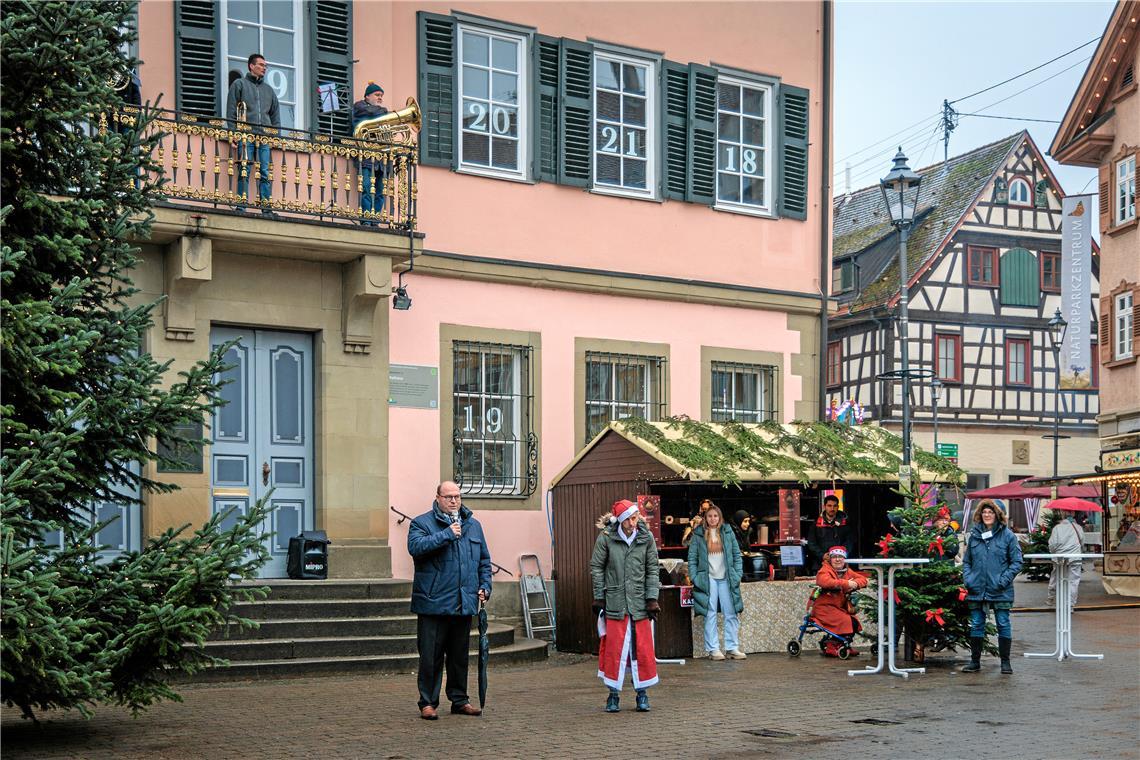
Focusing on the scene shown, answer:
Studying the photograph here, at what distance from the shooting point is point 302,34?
16734 mm

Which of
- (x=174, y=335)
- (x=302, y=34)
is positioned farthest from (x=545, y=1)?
(x=174, y=335)

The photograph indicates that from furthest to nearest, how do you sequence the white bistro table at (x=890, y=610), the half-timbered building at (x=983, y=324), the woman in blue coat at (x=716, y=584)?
the half-timbered building at (x=983, y=324) → the woman in blue coat at (x=716, y=584) → the white bistro table at (x=890, y=610)

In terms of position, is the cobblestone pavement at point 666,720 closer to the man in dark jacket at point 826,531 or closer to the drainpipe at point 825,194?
the man in dark jacket at point 826,531

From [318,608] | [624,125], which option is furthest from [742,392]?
[318,608]

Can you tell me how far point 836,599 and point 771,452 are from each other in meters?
1.94

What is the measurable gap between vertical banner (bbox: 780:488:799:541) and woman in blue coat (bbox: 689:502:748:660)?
130 centimetres

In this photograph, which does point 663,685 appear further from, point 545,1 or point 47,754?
point 545,1

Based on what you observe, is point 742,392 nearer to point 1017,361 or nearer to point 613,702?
point 613,702

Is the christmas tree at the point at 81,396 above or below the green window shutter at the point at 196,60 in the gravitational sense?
below

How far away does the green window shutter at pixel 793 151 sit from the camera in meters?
20.5

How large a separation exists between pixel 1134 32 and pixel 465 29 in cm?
1798

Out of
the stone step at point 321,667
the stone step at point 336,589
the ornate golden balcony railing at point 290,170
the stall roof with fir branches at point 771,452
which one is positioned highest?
the ornate golden balcony railing at point 290,170

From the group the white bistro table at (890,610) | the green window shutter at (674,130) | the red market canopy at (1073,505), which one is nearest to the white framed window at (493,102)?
the green window shutter at (674,130)

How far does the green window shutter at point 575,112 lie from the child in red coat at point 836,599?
573cm
